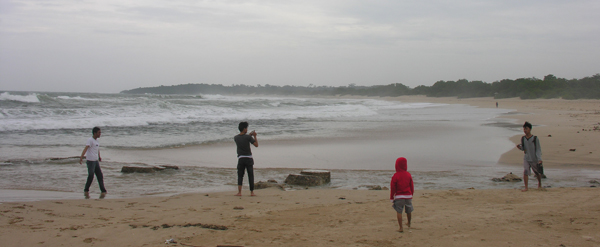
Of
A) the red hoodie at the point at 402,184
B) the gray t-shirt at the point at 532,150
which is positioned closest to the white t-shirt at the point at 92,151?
the red hoodie at the point at 402,184

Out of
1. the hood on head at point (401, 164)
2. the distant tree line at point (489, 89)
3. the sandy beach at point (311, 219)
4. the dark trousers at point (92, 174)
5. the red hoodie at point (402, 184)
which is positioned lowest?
the sandy beach at point (311, 219)

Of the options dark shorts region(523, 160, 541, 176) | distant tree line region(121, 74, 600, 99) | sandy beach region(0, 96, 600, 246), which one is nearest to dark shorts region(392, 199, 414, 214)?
sandy beach region(0, 96, 600, 246)

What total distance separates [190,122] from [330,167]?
13344 mm

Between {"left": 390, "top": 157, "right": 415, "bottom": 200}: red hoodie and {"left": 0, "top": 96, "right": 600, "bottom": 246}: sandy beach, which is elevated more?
{"left": 390, "top": 157, "right": 415, "bottom": 200}: red hoodie

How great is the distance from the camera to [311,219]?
491 centimetres

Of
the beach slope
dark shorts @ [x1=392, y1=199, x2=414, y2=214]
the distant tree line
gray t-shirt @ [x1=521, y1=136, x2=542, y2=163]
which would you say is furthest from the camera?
→ the distant tree line

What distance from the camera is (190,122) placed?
21.2m

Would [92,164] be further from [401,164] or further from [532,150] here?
[532,150]

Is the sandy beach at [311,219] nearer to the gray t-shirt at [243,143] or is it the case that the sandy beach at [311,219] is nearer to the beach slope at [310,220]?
the beach slope at [310,220]

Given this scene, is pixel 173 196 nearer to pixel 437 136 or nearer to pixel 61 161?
pixel 61 161

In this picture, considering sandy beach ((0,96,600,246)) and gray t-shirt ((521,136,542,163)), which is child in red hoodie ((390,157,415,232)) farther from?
gray t-shirt ((521,136,542,163))

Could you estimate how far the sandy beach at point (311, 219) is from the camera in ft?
13.3

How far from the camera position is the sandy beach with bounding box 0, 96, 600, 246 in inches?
160

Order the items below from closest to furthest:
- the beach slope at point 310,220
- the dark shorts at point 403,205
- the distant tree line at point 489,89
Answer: the beach slope at point 310,220 → the dark shorts at point 403,205 → the distant tree line at point 489,89
